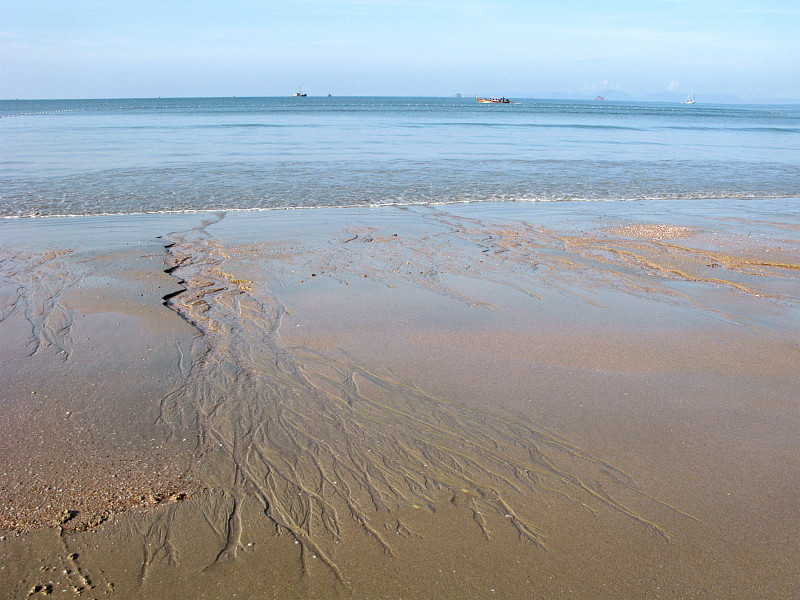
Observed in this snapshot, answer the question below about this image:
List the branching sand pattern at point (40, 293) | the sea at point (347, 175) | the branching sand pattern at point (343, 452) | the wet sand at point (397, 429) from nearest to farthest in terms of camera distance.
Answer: the wet sand at point (397, 429) → the branching sand pattern at point (343, 452) → the branching sand pattern at point (40, 293) → the sea at point (347, 175)

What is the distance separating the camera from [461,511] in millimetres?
3238

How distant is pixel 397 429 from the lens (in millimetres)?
4047

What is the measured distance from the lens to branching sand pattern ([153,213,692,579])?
10.5 feet

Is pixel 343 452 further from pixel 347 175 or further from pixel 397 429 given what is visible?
pixel 347 175

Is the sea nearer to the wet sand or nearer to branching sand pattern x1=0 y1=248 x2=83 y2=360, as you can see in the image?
branching sand pattern x1=0 y1=248 x2=83 y2=360

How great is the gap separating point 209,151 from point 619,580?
23348 millimetres

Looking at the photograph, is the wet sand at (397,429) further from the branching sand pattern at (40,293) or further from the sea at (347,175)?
the sea at (347,175)

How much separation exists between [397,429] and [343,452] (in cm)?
45

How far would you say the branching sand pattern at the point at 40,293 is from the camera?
5.44m

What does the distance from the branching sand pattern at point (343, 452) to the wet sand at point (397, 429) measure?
0.02 meters

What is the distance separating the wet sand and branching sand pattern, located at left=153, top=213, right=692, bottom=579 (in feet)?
0.06

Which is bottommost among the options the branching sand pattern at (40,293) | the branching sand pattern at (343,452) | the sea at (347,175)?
the sea at (347,175)

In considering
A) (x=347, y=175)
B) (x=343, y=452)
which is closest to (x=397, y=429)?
(x=343, y=452)

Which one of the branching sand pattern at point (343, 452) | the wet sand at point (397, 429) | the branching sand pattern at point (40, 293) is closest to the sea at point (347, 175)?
the branching sand pattern at point (40, 293)
